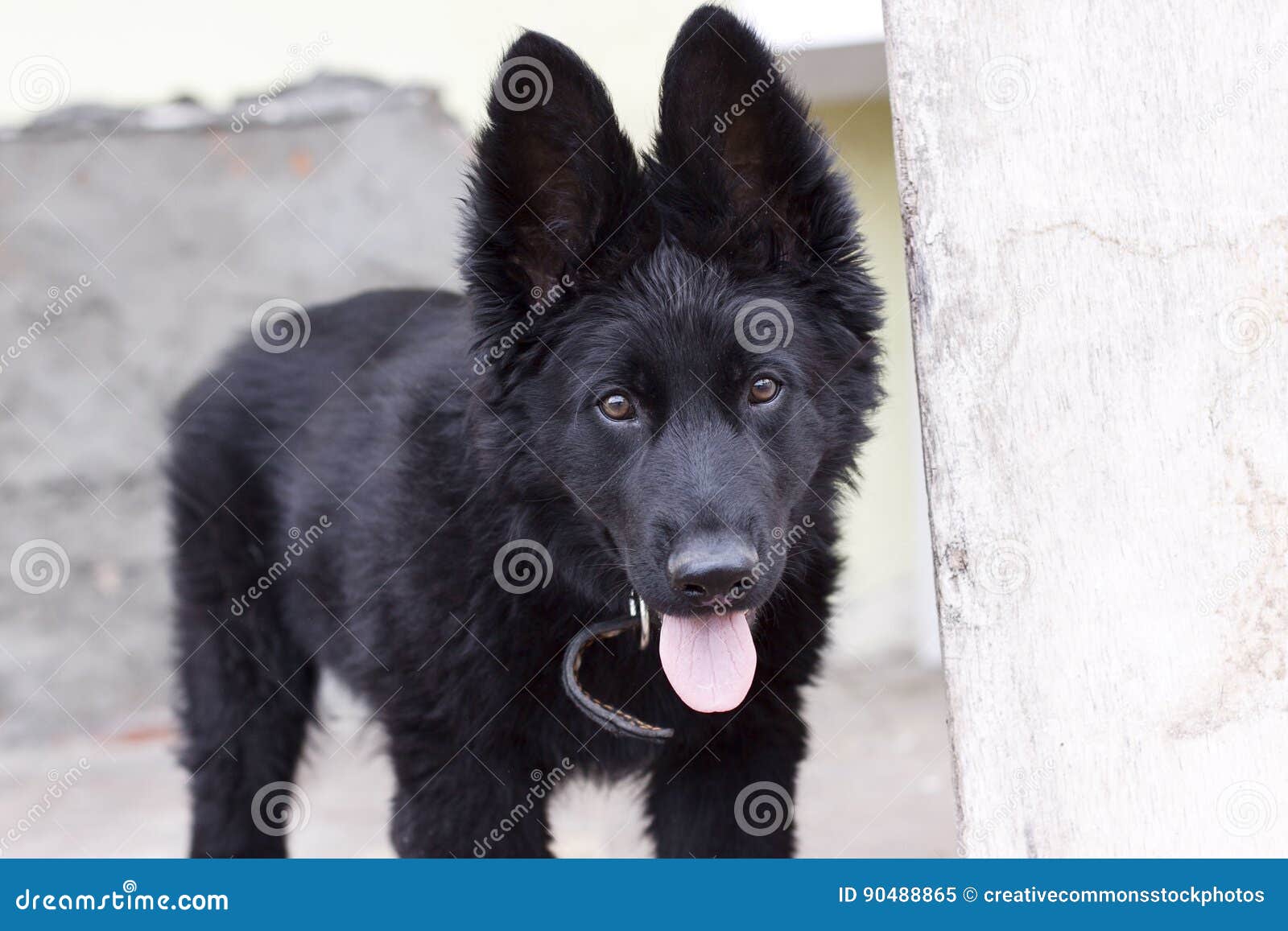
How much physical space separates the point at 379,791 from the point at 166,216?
290 cm

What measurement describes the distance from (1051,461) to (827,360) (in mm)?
671

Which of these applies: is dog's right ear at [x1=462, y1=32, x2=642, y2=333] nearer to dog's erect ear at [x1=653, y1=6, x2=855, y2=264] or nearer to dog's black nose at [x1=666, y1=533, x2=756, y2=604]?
dog's erect ear at [x1=653, y1=6, x2=855, y2=264]

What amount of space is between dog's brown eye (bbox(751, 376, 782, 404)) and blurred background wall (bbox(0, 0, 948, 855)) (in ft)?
10.6

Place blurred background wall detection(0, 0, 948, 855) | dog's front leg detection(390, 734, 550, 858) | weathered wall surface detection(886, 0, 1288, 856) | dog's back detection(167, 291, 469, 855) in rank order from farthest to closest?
blurred background wall detection(0, 0, 948, 855) → dog's back detection(167, 291, 469, 855) → dog's front leg detection(390, 734, 550, 858) → weathered wall surface detection(886, 0, 1288, 856)

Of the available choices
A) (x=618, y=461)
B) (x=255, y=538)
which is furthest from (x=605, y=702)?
(x=255, y=538)

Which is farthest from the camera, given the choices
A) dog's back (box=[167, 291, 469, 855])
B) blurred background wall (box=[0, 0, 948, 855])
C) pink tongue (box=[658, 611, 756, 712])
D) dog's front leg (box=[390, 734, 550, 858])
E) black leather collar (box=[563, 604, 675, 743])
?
blurred background wall (box=[0, 0, 948, 855])

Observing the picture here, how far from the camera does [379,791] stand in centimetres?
582

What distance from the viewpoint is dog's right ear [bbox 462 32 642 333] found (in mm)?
2711

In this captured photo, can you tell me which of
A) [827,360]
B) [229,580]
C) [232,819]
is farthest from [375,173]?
[827,360]

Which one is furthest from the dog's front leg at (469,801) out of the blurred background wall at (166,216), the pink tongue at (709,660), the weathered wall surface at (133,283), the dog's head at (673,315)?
the weathered wall surface at (133,283)

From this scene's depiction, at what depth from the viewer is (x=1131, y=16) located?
245cm

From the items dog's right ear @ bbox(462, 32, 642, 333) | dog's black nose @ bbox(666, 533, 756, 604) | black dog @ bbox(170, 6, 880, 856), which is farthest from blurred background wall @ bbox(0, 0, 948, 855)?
dog's black nose @ bbox(666, 533, 756, 604)

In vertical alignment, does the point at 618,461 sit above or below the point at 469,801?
above

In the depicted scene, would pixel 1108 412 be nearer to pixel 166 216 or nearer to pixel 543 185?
pixel 543 185
